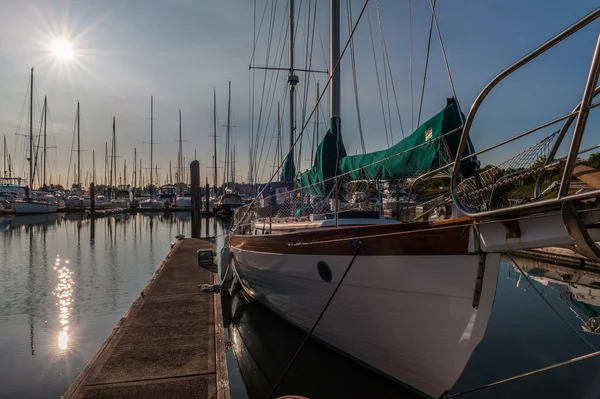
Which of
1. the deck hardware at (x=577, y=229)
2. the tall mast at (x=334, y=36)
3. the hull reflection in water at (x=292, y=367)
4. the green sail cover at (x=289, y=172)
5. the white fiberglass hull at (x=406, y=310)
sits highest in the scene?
the tall mast at (x=334, y=36)

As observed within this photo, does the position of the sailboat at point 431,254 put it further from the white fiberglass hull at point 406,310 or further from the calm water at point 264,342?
the calm water at point 264,342

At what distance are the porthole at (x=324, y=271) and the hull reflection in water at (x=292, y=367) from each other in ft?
4.58

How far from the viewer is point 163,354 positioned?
542cm

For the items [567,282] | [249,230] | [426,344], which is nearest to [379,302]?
[426,344]

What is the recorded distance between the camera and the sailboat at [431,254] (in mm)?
3008

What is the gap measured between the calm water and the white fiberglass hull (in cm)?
62

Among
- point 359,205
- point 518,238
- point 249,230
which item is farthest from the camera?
point 249,230

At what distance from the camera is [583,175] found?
343cm

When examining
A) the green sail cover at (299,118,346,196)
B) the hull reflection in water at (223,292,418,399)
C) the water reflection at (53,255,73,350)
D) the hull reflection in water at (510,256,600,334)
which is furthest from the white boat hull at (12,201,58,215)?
the hull reflection in water at (510,256,600,334)

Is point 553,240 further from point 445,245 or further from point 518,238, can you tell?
point 445,245

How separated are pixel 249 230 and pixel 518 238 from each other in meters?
7.91

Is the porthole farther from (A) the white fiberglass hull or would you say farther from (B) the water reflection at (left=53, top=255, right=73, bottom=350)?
(B) the water reflection at (left=53, top=255, right=73, bottom=350)

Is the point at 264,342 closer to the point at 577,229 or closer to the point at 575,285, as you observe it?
the point at 577,229

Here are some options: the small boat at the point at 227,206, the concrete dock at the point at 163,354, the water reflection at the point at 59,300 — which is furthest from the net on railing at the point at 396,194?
the small boat at the point at 227,206
